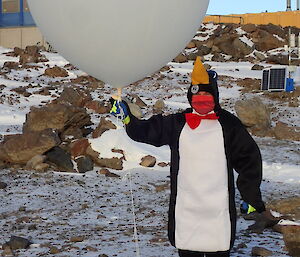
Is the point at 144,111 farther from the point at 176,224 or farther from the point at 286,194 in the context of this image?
the point at 176,224

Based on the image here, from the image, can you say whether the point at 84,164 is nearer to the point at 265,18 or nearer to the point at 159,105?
the point at 159,105

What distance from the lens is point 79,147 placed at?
8.74 metres

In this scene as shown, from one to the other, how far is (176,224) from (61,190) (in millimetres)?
4248

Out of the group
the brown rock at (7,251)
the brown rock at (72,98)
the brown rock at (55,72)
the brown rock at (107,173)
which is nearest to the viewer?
the brown rock at (7,251)

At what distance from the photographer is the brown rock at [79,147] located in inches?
343

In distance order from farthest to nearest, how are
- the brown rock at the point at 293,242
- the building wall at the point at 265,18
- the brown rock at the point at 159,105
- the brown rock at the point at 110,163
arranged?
the building wall at the point at 265,18, the brown rock at the point at 159,105, the brown rock at the point at 110,163, the brown rock at the point at 293,242

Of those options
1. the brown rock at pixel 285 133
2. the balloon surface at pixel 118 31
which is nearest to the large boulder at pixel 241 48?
the brown rock at pixel 285 133

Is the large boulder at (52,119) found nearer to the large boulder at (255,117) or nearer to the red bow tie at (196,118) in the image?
the large boulder at (255,117)

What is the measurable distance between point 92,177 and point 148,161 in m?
1.06

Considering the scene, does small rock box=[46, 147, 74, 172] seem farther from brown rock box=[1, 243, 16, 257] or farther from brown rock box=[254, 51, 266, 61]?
brown rock box=[254, 51, 266, 61]

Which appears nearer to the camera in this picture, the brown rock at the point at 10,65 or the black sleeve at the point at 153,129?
the black sleeve at the point at 153,129

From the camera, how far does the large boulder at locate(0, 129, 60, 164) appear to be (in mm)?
8305

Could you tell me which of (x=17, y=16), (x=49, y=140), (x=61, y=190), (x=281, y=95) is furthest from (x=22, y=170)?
(x=17, y=16)

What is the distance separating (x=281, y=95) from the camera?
1593 centimetres
